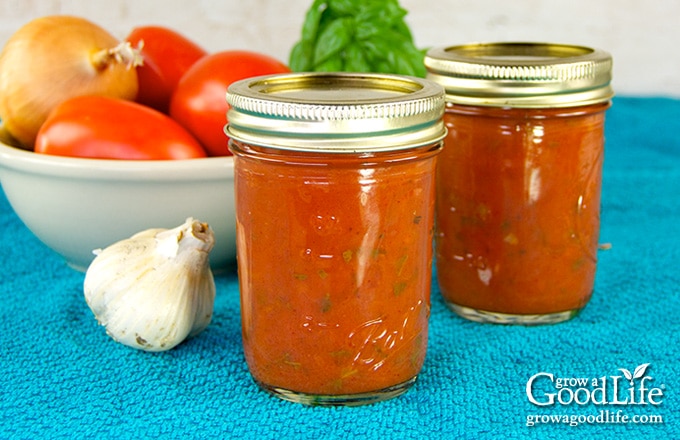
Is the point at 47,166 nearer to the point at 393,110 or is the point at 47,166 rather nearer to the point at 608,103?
the point at 393,110

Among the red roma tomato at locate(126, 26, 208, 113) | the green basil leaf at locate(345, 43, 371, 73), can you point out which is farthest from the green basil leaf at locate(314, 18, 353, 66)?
the red roma tomato at locate(126, 26, 208, 113)

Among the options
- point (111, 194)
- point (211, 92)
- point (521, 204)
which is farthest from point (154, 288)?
point (521, 204)

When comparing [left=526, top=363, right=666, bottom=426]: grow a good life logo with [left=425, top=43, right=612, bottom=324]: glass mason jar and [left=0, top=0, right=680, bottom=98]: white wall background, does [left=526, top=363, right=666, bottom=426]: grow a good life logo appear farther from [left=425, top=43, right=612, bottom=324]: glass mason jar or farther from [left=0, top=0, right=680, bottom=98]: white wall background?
[left=0, top=0, right=680, bottom=98]: white wall background

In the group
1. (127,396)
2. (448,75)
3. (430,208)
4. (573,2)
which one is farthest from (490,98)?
(573,2)

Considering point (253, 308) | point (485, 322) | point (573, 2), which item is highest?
point (573, 2)

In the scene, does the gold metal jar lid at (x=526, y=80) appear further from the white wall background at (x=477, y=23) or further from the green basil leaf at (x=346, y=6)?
the white wall background at (x=477, y=23)

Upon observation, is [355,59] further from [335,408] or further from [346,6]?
[335,408]

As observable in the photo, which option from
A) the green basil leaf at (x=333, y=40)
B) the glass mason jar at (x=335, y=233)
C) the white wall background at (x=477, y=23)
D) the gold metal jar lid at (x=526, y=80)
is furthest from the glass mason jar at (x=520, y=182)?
the white wall background at (x=477, y=23)
